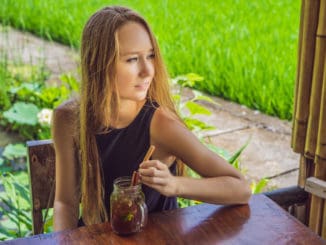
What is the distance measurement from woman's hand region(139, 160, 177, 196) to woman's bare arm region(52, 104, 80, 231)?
15.5 inches

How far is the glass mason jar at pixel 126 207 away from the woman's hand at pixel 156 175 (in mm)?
45

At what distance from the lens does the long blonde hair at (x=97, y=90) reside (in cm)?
160

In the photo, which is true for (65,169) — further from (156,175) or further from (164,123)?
(156,175)

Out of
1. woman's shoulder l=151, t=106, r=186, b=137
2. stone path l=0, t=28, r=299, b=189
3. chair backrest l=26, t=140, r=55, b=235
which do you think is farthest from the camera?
stone path l=0, t=28, r=299, b=189

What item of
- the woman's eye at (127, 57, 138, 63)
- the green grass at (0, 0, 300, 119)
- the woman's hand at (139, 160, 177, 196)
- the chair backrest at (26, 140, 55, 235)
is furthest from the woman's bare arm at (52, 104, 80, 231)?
the green grass at (0, 0, 300, 119)

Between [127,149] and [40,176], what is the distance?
0.40 metres

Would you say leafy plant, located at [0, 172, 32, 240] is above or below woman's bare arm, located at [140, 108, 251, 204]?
below

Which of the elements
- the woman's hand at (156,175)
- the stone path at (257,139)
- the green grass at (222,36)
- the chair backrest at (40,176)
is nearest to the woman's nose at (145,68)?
the woman's hand at (156,175)

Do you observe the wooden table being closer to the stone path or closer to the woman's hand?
the woman's hand

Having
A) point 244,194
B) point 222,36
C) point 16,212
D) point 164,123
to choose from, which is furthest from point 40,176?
point 222,36

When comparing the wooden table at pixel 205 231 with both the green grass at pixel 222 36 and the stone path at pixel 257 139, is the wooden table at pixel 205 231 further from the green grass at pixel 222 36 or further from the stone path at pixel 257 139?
the green grass at pixel 222 36

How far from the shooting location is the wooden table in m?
1.36

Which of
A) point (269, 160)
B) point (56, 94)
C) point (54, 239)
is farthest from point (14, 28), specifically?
point (54, 239)

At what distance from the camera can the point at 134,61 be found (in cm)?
158
